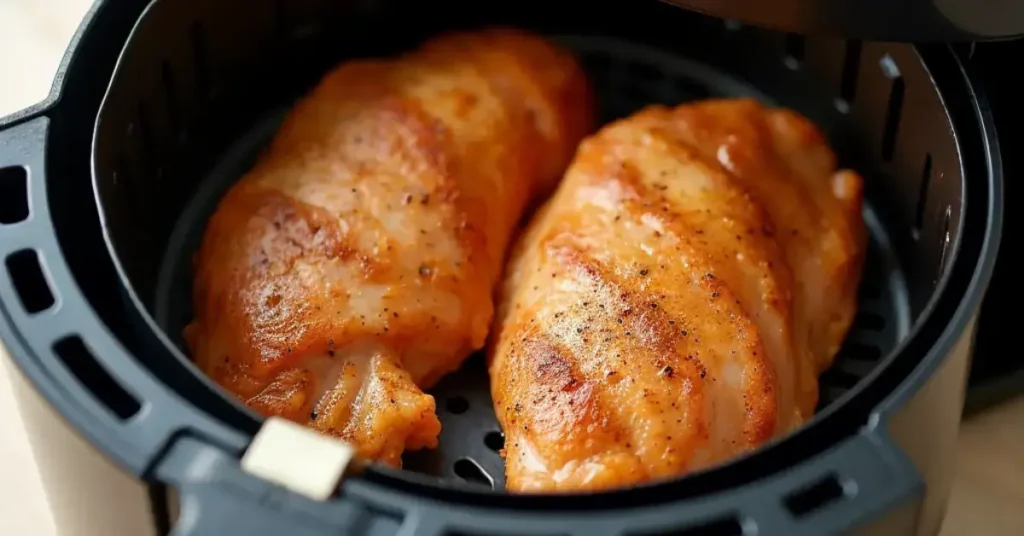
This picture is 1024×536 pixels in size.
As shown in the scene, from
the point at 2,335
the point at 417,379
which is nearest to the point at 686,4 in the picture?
the point at 417,379

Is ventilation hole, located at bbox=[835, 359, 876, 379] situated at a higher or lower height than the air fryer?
lower

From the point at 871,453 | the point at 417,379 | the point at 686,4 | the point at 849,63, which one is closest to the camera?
the point at 871,453

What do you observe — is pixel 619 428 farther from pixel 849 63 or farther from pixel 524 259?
pixel 849 63

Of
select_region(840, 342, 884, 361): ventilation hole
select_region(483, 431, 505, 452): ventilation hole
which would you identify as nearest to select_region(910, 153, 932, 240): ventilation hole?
select_region(840, 342, 884, 361): ventilation hole

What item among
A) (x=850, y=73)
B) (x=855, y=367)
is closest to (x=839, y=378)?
(x=855, y=367)

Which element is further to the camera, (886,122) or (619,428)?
(886,122)

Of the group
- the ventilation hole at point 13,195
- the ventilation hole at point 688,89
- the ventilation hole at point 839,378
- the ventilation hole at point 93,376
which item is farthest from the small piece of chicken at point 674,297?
the ventilation hole at point 13,195

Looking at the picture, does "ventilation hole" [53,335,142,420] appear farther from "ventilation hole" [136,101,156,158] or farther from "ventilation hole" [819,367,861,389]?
"ventilation hole" [819,367,861,389]
